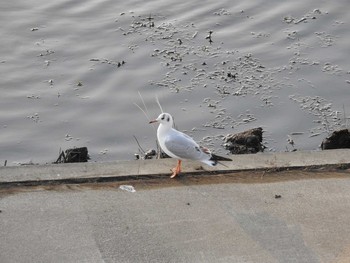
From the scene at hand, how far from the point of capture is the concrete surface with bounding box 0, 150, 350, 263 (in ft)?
19.1

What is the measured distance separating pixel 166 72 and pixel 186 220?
426 cm

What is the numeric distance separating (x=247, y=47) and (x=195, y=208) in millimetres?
4911

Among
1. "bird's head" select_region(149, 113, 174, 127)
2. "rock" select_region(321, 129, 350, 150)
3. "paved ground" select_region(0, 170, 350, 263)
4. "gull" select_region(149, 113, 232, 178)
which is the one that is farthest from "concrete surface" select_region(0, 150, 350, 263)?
"rock" select_region(321, 129, 350, 150)

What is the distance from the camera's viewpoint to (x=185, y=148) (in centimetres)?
693

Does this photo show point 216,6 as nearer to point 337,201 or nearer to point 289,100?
point 289,100

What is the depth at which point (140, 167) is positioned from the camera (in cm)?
701

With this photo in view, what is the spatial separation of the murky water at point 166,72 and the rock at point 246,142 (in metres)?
0.33

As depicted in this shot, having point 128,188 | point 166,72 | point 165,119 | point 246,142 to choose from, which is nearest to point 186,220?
point 128,188

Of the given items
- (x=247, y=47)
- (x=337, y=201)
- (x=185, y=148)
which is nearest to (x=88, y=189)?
(x=185, y=148)

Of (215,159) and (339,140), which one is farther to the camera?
(339,140)

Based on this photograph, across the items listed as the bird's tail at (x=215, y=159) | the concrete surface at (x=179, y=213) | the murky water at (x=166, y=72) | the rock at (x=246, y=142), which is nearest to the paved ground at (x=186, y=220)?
the concrete surface at (x=179, y=213)

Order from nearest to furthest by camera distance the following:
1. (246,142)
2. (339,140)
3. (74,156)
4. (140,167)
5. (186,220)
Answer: (186,220)
(140,167)
(74,156)
(339,140)
(246,142)

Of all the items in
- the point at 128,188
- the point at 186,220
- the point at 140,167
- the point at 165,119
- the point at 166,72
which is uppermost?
the point at 166,72

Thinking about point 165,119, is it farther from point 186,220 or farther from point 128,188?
point 186,220
